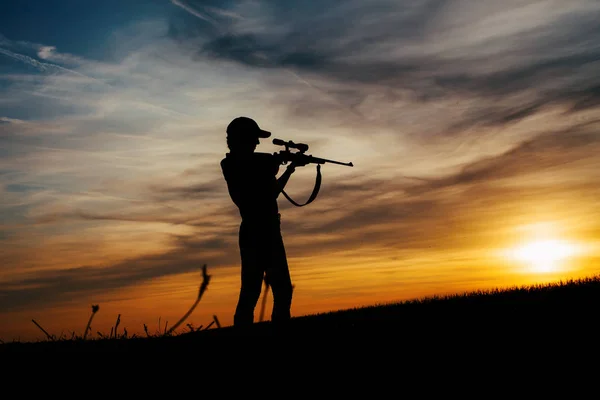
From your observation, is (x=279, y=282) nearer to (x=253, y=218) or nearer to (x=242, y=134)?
(x=253, y=218)

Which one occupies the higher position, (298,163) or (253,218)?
(298,163)

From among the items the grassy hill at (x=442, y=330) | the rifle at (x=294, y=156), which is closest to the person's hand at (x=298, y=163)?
the rifle at (x=294, y=156)

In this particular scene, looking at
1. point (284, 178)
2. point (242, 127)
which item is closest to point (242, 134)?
point (242, 127)

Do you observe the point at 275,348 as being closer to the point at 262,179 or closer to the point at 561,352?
the point at 262,179

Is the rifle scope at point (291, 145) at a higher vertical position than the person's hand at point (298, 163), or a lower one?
higher

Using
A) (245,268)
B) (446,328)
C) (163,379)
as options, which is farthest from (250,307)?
(446,328)

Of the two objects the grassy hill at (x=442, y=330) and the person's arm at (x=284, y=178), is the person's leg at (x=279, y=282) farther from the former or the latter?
the person's arm at (x=284, y=178)

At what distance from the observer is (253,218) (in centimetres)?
817

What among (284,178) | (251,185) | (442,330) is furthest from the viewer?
(442,330)

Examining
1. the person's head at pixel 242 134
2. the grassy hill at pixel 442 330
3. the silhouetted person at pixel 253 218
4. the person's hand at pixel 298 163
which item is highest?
the person's head at pixel 242 134

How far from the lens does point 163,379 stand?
697 centimetres

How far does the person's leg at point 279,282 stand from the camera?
8.17 metres

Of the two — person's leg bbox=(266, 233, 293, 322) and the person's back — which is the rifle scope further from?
person's leg bbox=(266, 233, 293, 322)

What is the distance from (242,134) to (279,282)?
2066mm
